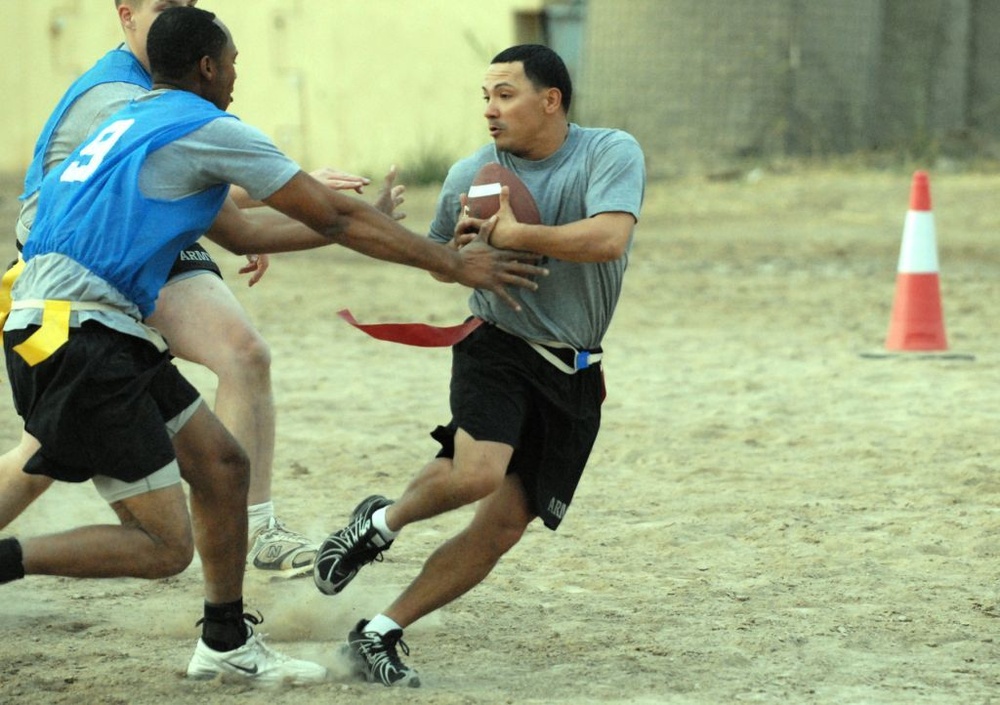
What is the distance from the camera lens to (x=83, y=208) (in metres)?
4.29

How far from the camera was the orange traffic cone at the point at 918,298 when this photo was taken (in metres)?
10.5

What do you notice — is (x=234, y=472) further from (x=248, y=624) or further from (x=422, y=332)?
(x=422, y=332)

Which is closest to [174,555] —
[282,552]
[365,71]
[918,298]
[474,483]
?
[474,483]

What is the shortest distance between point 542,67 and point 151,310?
1305 mm

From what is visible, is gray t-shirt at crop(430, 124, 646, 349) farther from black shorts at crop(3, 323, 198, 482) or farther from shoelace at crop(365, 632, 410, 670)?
black shorts at crop(3, 323, 198, 482)

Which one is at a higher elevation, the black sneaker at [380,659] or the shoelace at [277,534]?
the black sneaker at [380,659]

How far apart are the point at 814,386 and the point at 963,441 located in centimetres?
161

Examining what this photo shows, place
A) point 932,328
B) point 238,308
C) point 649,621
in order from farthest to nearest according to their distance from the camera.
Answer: point 932,328 → point 238,308 → point 649,621

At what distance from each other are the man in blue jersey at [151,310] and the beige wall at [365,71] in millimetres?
15695

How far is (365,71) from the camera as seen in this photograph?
2130 cm

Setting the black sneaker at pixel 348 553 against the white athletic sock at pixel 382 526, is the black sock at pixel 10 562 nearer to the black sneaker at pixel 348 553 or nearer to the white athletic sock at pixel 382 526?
the black sneaker at pixel 348 553

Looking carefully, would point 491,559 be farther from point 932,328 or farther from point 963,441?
point 932,328

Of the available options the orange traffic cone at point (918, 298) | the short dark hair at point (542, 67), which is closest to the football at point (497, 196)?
the short dark hair at point (542, 67)

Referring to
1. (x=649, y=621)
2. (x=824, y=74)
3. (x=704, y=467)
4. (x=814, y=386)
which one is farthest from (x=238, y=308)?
(x=824, y=74)
